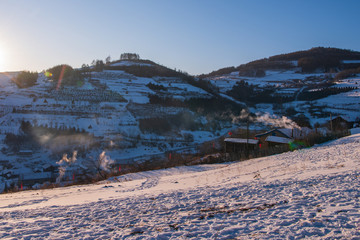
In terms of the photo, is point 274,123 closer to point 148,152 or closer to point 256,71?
point 148,152

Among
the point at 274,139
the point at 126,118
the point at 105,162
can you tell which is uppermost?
the point at 126,118

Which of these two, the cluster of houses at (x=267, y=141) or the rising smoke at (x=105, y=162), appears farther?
the cluster of houses at (x=267, y=141)

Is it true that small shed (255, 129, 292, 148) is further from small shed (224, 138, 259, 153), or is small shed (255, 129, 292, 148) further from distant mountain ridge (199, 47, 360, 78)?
distant mountain ridge (199, 47, 360, 78)

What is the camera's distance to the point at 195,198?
745cm

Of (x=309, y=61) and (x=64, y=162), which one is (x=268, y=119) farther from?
(x=309, y=61)

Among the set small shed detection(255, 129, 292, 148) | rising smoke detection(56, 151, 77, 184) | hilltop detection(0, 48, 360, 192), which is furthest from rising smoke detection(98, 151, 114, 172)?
small shed detection(255, 129, 292, 148)

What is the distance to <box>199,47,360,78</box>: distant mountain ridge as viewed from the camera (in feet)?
386

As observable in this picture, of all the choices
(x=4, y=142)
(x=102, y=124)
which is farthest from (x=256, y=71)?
(x=4, y=142)

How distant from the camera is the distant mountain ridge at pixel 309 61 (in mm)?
117688

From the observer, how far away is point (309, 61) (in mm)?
121125

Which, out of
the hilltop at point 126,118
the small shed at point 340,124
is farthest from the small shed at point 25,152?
the small shed at point 340,124

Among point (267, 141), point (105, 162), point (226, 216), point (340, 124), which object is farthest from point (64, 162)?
point (340, 124)

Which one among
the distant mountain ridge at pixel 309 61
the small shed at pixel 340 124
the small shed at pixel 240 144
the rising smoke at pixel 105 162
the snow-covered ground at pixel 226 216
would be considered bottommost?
the rising smoke at pixel 105 162

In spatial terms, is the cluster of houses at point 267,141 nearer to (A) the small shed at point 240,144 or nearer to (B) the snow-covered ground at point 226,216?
(A) the small shed at point 240,144
